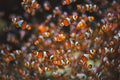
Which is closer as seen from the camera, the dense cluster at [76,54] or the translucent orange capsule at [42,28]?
the dense cluster at [76,54]

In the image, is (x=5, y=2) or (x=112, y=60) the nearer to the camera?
(x=112, y=60)

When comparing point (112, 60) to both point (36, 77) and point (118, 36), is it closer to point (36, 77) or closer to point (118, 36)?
point (118, 36)

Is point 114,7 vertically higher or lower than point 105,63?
higher

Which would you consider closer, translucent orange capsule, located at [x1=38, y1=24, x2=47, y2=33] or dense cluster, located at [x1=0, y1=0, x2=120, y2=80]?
dense cluster, located at [x1=0, y1=0, x2=120, y2=80]

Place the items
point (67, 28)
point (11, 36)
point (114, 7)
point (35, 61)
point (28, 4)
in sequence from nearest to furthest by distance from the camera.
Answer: point (28, 4), point (35, 61), point (114, 7), point (67, 28), point (11, 36)

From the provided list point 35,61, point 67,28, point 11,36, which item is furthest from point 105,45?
point 11,36

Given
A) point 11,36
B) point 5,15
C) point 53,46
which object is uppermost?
point 5,15

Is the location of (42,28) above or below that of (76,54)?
above

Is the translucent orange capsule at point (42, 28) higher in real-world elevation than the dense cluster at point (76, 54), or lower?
higher

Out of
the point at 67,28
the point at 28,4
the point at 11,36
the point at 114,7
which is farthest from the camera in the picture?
the point at 11,36

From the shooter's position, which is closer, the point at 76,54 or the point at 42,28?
the point at 76,54
